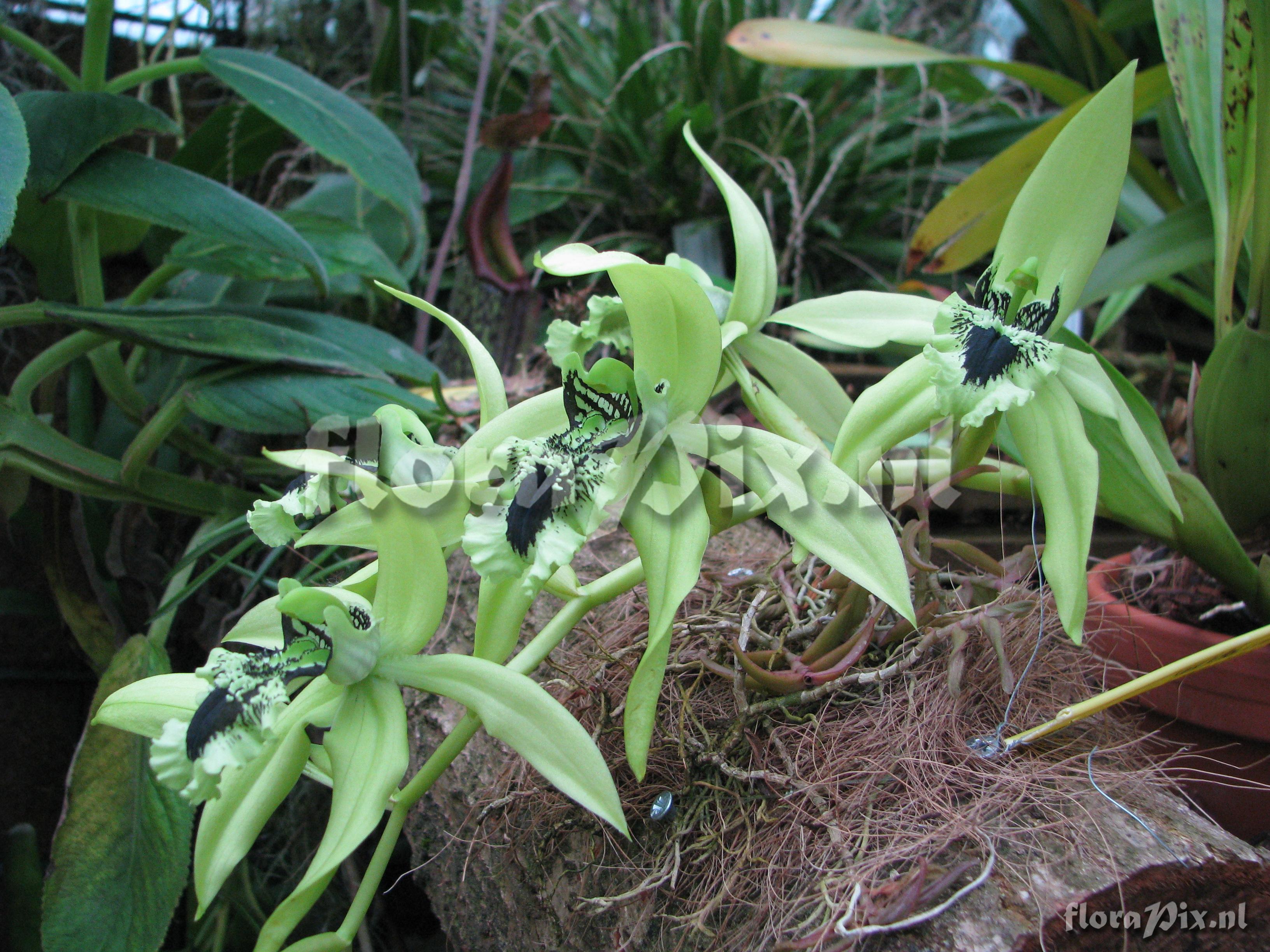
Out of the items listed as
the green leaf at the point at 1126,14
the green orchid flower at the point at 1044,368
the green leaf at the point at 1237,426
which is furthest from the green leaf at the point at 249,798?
the green leaf at the point at 1126,14

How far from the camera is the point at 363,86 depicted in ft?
7.45

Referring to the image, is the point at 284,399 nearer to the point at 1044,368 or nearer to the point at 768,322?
the point at 768,322

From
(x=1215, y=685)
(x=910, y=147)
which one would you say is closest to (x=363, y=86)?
(x=910, y=147)

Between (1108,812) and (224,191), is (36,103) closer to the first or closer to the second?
(224,191)

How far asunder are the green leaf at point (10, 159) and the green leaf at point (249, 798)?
485mm

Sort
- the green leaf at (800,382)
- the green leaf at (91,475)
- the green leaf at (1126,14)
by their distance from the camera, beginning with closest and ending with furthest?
the green leaf at (800,382) → the green leaf at (91,475) → the green leaf at (1126,14)

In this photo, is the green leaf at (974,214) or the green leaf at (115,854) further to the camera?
the green leaf at (974,214)

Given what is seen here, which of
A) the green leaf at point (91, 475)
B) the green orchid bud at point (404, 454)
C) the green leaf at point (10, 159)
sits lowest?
the green leaf at point (91, 475)

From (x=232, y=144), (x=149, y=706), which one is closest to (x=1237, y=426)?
(x=149, y=706)

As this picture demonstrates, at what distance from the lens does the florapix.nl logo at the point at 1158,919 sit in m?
0.54

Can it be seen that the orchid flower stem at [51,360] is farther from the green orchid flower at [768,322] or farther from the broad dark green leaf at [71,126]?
the green orchid flower at [768,322]

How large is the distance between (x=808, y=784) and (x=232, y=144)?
4.83ft

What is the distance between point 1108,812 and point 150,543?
4.35ft

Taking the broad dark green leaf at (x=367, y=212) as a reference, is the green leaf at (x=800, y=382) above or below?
above
